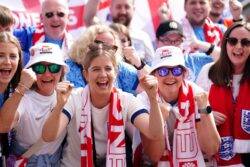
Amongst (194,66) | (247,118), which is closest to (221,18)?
(194,66)

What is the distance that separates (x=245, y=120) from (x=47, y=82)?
1.50m

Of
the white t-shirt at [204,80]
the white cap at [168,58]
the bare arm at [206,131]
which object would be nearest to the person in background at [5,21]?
the white cap at [168,58]

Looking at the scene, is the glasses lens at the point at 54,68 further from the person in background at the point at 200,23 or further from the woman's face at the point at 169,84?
the person in background at the point at 200,23

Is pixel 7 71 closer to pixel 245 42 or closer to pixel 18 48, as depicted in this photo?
pixel 18 48

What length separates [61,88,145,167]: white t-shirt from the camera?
400 centimetres

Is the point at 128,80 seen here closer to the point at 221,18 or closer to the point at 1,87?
the point at 1,87

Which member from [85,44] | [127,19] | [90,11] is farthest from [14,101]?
[90,11]

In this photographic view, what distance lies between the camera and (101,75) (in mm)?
3943

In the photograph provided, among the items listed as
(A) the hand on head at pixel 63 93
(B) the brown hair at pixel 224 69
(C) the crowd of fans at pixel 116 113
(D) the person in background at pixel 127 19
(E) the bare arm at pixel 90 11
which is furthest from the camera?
(E) the bare arm at pixel 90 11

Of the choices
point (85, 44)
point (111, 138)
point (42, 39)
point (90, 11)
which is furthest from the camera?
point (90, 11)

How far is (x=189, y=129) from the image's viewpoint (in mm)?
4059

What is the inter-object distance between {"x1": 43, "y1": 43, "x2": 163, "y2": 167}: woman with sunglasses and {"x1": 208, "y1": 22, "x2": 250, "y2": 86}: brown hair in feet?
2.52

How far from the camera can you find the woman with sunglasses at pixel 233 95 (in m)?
4.21

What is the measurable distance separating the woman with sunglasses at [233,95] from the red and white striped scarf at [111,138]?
788 millimetres
